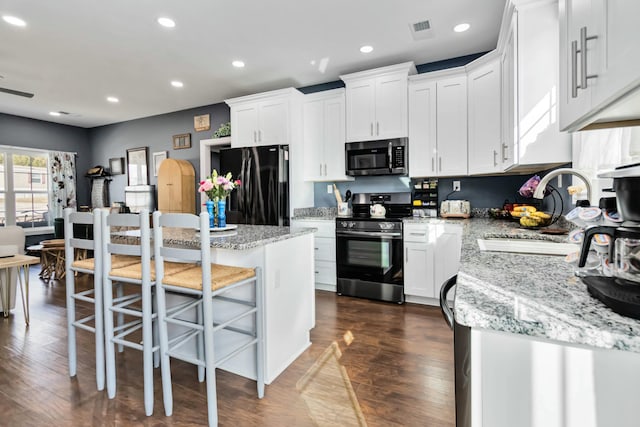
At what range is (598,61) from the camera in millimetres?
792

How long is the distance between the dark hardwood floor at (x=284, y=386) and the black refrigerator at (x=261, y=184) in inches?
65.9

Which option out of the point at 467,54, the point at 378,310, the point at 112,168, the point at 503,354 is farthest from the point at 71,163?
the point at 503,354

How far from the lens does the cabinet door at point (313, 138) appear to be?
4.16 metres

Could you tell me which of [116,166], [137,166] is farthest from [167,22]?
[116,166]

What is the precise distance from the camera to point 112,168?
654 cm

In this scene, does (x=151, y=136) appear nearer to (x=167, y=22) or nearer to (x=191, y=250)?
(x=167, y=22)

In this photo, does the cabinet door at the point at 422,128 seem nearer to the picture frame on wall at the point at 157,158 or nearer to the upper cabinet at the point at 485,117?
the upper cabinet at the point at 485,117

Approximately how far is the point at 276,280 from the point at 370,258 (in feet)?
5.56

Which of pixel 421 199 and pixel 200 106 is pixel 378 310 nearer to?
pixel 421 199

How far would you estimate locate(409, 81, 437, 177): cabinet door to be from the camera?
3547 millimetres

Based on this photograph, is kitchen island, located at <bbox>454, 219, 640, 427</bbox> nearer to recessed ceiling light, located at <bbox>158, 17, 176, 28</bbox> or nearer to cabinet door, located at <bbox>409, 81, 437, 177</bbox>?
cabinet door, located at <bbox>409, 81, 437, 177</bbox>

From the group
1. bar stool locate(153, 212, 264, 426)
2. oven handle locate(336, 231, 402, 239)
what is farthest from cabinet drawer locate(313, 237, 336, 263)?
bar stool locate(153, 212, 264, 426)

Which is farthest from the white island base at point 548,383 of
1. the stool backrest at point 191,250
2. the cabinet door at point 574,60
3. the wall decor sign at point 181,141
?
the wall decor sign at point 181,141

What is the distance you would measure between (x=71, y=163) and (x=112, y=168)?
32.1 inches
